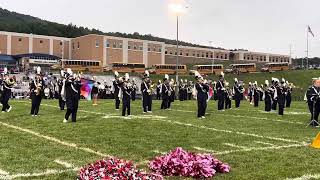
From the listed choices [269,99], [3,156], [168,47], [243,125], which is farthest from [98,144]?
[168,47]

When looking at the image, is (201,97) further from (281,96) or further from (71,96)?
(71,96)

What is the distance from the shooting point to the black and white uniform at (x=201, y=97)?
72.2ft

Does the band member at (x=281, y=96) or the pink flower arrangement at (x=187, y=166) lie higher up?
the band member at (x=281, y=96)

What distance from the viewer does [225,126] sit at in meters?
18.1

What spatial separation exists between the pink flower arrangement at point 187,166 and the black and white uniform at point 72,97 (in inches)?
385

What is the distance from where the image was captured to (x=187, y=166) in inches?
346

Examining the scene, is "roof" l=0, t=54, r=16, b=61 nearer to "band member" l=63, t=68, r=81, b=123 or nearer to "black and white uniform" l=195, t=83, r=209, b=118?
"black and white uniform" l=195, t=83, r=209, b=118

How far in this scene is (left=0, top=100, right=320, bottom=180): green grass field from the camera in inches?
372

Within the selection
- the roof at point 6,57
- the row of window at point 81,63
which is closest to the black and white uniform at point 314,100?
the row of window at point 81,63

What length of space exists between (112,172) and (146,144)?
533 cm

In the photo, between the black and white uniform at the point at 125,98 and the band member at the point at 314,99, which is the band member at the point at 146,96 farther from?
the band member at the point at 314,99

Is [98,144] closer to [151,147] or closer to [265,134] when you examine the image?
[151,147]

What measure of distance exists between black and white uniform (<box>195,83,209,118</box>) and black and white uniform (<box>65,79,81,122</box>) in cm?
596

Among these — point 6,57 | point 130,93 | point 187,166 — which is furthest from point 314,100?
point 6,57
